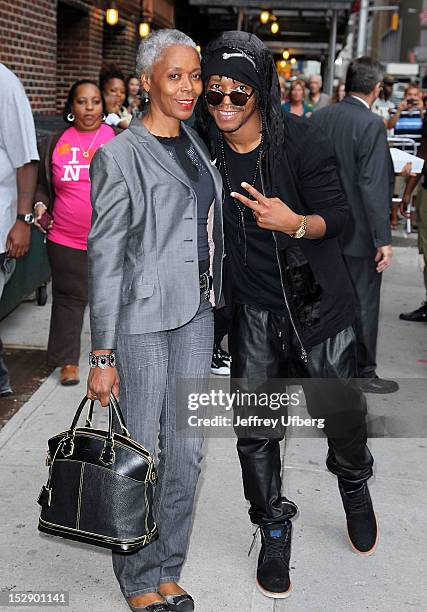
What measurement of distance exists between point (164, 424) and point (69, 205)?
9.45ft

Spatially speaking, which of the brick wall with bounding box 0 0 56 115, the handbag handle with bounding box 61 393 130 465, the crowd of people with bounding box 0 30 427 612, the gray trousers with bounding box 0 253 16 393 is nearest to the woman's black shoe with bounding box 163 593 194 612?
the crowd of people with bounding box 0 30 427 612

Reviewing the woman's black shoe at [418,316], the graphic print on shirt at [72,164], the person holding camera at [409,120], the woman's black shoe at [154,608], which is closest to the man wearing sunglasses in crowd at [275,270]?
the woman's black shoe at [154,608]

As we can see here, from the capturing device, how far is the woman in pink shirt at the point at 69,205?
5777 mm

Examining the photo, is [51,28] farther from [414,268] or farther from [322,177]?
[322,177]

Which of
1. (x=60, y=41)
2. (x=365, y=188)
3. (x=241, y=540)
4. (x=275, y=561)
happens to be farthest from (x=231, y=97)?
(x=60, y=41)

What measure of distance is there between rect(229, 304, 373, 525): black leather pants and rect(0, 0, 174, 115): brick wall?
22.3 feet

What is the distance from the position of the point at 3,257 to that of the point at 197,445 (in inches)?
90.0

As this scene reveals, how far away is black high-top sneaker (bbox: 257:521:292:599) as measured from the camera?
11.5 ft

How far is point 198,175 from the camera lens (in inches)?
123

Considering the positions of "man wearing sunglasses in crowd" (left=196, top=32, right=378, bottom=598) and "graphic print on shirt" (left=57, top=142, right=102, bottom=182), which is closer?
"man wearing sunglasses in crowd" (left=196, top=32, right=378, bottom=598)

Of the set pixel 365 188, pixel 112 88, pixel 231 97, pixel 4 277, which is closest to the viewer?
pixel 231 97

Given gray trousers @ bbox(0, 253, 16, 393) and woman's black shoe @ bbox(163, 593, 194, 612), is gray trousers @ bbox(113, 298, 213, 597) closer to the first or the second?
woman's black shoe @ bbox(163, 593, 194, 612)

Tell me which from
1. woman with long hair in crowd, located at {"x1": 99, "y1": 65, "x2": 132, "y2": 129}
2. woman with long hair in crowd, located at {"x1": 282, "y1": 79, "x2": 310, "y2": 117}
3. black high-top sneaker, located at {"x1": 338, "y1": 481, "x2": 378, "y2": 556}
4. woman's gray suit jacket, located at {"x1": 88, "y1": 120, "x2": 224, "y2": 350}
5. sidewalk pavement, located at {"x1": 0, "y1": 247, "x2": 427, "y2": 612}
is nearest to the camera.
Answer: woman's gray suit jacket, located at {"x1": 88, "y1": 120, "x2": 224, "y2": 350}

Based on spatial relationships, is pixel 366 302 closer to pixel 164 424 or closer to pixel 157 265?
pixel 164 424
